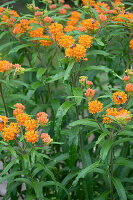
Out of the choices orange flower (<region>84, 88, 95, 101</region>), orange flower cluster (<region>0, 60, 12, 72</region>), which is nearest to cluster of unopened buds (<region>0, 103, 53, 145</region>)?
orange flower (<region>84, 88, 95, 101</region>)

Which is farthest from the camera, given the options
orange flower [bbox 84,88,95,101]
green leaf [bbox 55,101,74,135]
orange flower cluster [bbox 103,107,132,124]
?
green leaf [bbox 55,101,74,135]

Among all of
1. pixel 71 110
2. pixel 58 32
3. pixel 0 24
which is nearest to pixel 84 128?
pixel 71 110

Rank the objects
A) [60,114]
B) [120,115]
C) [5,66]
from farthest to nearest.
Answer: [5,66] → [60,114] → [120,115]

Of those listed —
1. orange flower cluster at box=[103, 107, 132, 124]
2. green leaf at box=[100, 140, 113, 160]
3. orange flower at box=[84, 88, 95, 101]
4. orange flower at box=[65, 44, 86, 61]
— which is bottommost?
green leaf at box=[100, 140, 113, 160]

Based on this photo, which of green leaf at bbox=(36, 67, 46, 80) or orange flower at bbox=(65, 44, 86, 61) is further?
green leaf at bbox=(36, 67, 46, 80)

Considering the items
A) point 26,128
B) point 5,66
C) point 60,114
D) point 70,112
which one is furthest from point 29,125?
point 70,112

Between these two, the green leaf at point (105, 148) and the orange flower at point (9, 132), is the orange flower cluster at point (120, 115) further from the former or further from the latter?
the orange flower at point (9, 132)

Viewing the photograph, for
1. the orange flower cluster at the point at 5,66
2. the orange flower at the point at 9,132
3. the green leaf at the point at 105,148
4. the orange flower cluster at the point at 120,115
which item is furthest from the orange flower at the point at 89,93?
the orange flower cluster at the point at 5,66

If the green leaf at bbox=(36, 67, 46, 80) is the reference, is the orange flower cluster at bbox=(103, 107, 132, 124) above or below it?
below

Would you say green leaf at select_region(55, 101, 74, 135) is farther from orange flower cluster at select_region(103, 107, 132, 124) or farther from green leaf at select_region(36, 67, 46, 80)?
green leaf at select_region(36, 67, 46, 80)

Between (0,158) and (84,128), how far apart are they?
71 cm

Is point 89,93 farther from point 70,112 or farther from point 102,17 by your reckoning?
point 102,17

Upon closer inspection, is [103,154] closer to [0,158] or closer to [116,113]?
[116,113]

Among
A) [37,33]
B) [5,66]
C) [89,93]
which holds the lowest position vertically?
[89,93]
